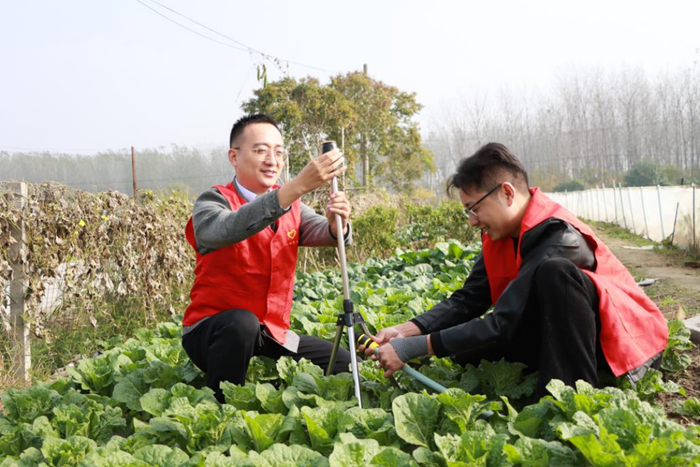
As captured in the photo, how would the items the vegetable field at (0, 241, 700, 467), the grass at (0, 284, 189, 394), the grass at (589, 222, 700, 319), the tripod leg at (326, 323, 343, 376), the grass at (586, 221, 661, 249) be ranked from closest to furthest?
the vegetable field at (0, 241, 700, 467), the tripod leg at (326, 323, 343, 376), the grass at (0, 284, 189, 394), the grass at (589, 222, 700, 319), the grass at (586, 221, 661, 249)

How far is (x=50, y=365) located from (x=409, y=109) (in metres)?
18.1

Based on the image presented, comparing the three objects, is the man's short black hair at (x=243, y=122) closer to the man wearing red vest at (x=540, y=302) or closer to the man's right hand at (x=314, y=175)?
the man's right hand at (x=314, y=175)

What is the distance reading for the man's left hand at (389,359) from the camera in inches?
87.0

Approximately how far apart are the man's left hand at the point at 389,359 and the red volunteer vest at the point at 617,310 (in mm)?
630

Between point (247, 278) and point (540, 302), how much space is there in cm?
122

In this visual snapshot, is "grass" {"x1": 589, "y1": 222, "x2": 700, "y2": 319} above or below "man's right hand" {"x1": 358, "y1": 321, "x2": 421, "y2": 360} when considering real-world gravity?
below

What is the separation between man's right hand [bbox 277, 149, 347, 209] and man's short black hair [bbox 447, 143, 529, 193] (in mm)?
558

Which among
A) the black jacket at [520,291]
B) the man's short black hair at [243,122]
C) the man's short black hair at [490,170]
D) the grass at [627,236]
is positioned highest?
the man's short black hair at [243,122]

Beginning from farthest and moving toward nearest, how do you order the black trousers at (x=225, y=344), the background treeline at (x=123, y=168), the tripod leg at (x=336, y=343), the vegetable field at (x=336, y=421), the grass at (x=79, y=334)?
1. the background treeline at (x=123, y=168)
2. the grass at (x=79, y=334)
3. the black trousers at (x=225, y=344)
4. the tripod leg at (x=336, y=343)
5. the vegetable field at (x=336, y=421)

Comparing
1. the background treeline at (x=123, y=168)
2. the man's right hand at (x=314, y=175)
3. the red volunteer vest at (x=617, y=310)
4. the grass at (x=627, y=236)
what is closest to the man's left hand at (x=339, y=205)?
the man's right hand at (x=314, y=175)

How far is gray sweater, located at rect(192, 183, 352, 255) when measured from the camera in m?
2.25

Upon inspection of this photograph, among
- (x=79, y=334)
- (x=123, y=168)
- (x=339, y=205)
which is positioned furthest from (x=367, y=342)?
(x=123, y=168)

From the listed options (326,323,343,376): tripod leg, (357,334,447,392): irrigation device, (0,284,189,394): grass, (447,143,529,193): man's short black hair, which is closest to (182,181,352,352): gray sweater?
(326,323,343,376): tripod leg

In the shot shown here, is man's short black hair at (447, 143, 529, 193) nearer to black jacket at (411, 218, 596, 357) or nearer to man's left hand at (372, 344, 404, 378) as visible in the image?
black jacket at (411, 218, 596, 357)
